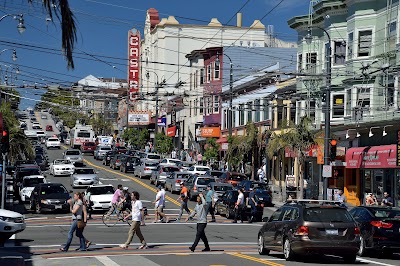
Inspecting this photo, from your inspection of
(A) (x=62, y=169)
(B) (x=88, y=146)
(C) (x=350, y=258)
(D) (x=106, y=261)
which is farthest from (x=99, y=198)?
(B) (x=88, y=146)

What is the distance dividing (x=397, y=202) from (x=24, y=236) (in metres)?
20.7

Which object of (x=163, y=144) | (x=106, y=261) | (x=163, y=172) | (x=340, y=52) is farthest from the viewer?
(x=163, y=144)

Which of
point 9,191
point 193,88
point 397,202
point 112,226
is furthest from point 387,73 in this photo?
point 193,88

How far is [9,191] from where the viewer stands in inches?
2058

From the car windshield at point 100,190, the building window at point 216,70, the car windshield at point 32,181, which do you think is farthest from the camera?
the building window at point 216,70

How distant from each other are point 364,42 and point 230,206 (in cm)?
1239

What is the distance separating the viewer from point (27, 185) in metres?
44.8

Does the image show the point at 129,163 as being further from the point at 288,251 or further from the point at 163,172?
the point at 288,251

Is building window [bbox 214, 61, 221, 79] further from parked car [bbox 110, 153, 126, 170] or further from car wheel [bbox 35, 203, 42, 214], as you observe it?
car wheel [bbox 35, 203, 42, 214]

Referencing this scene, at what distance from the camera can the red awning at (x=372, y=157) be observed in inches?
1520

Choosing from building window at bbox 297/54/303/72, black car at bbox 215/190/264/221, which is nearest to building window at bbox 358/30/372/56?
building window at bbox 297/54/303/72

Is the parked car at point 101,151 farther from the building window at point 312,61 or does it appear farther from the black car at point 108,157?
the building window at point 312,61

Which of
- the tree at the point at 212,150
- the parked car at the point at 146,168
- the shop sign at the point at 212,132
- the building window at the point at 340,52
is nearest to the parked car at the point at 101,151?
the shop sign at the point at 212,132

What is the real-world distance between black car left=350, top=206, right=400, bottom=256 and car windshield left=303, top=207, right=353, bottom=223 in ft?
9.39
